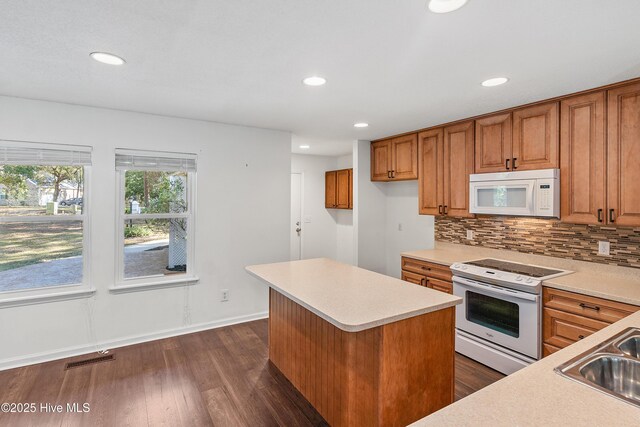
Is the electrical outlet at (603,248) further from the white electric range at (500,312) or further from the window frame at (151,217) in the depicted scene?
the window frame at (151,217)

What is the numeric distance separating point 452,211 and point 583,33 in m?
2.18

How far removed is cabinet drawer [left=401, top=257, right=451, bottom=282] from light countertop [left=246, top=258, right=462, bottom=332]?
1067mm

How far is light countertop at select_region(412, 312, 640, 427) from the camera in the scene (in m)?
0.90

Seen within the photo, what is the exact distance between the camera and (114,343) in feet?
10.6

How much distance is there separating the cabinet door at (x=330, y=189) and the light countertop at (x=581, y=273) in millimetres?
2571

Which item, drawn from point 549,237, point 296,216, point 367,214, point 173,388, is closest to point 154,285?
point 173,388

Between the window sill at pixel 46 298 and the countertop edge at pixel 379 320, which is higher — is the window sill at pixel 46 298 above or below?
below

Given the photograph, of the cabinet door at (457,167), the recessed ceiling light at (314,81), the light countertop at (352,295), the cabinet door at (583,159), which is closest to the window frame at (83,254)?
the light countertop at (352,295)

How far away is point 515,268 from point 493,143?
1217mm

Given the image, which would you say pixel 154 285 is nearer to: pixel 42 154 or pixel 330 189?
pixel 42 154

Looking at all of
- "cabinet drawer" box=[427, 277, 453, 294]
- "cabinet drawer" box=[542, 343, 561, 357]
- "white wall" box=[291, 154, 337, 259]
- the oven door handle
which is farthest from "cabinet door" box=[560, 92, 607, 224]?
"white wall" box=[291, 154, 337, 259]

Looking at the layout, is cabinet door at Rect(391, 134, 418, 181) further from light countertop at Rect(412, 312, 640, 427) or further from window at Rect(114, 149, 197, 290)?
light countertop at Rect(412, 312, 640, 427)

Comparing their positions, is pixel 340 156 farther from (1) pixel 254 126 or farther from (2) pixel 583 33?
(2) pixel 583 33

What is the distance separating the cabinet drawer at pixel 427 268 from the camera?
10.7ft
